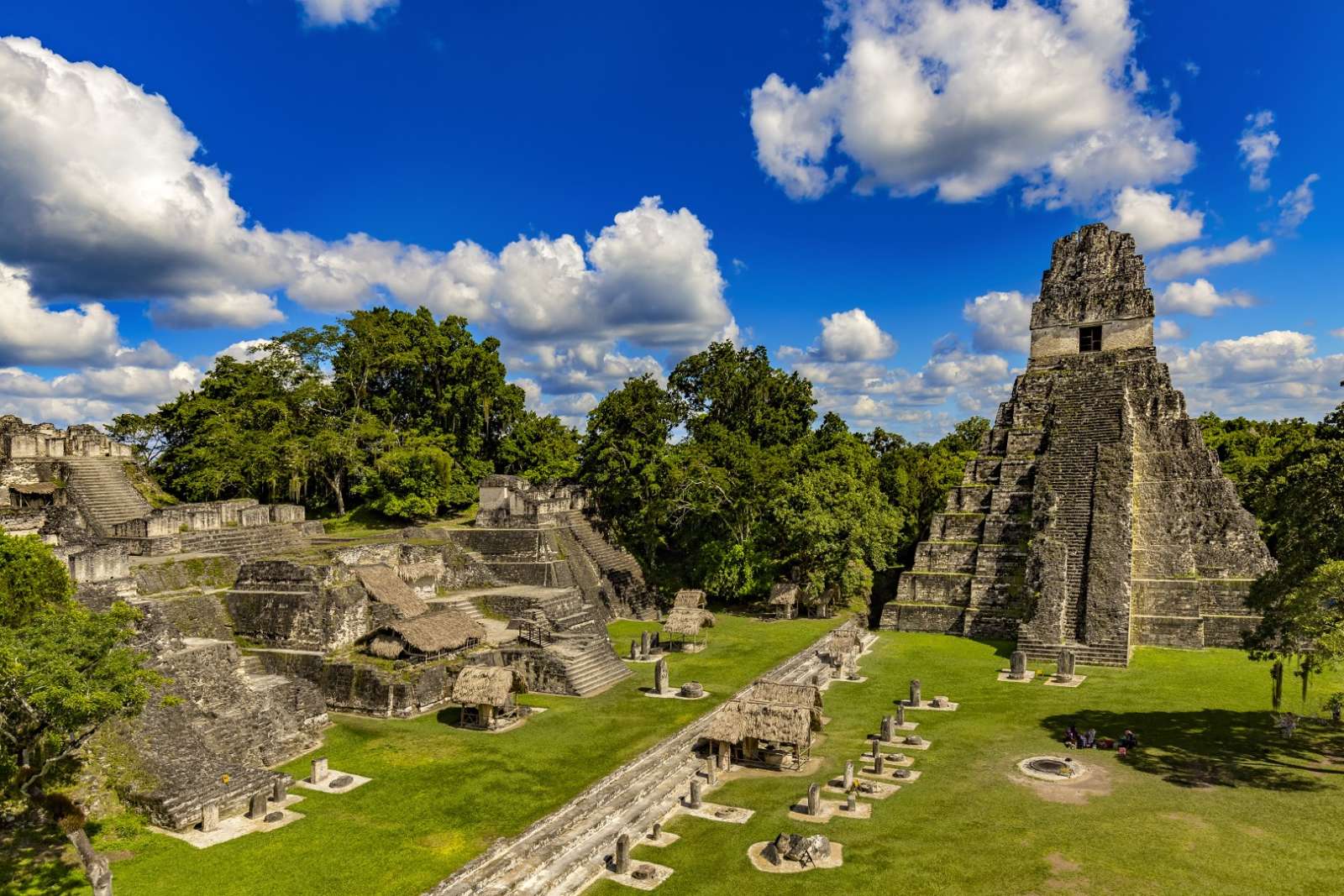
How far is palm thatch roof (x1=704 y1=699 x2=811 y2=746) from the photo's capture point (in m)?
17.4

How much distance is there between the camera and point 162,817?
47.0ft

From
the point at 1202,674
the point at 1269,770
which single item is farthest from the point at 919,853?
the point at 1202,674

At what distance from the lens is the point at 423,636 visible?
22641 mm

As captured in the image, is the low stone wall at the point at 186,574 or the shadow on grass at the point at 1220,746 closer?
the shadow on grass at the point at 1220,746

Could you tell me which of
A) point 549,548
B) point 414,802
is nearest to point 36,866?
point 414,802

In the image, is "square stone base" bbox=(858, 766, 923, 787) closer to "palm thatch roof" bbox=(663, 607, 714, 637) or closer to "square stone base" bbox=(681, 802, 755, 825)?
"square stone base" bbox=(681, 802, 755, 825)

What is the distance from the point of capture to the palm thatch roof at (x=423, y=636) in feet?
73.5

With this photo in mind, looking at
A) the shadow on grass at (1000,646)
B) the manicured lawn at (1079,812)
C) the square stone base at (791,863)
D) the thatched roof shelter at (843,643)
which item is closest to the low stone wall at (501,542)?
the thatched roof shelter at (843,643)

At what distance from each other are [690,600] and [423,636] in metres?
13.1

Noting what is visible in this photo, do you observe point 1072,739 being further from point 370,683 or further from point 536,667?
point 370,683

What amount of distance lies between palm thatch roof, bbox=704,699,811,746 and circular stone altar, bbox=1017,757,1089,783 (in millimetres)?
4916

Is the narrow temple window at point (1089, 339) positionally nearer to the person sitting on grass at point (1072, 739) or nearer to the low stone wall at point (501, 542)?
the person sitting on grass at point (1072, 739)

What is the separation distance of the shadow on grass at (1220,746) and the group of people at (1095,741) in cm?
28

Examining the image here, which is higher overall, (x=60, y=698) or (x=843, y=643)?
(x=60, y=698)
